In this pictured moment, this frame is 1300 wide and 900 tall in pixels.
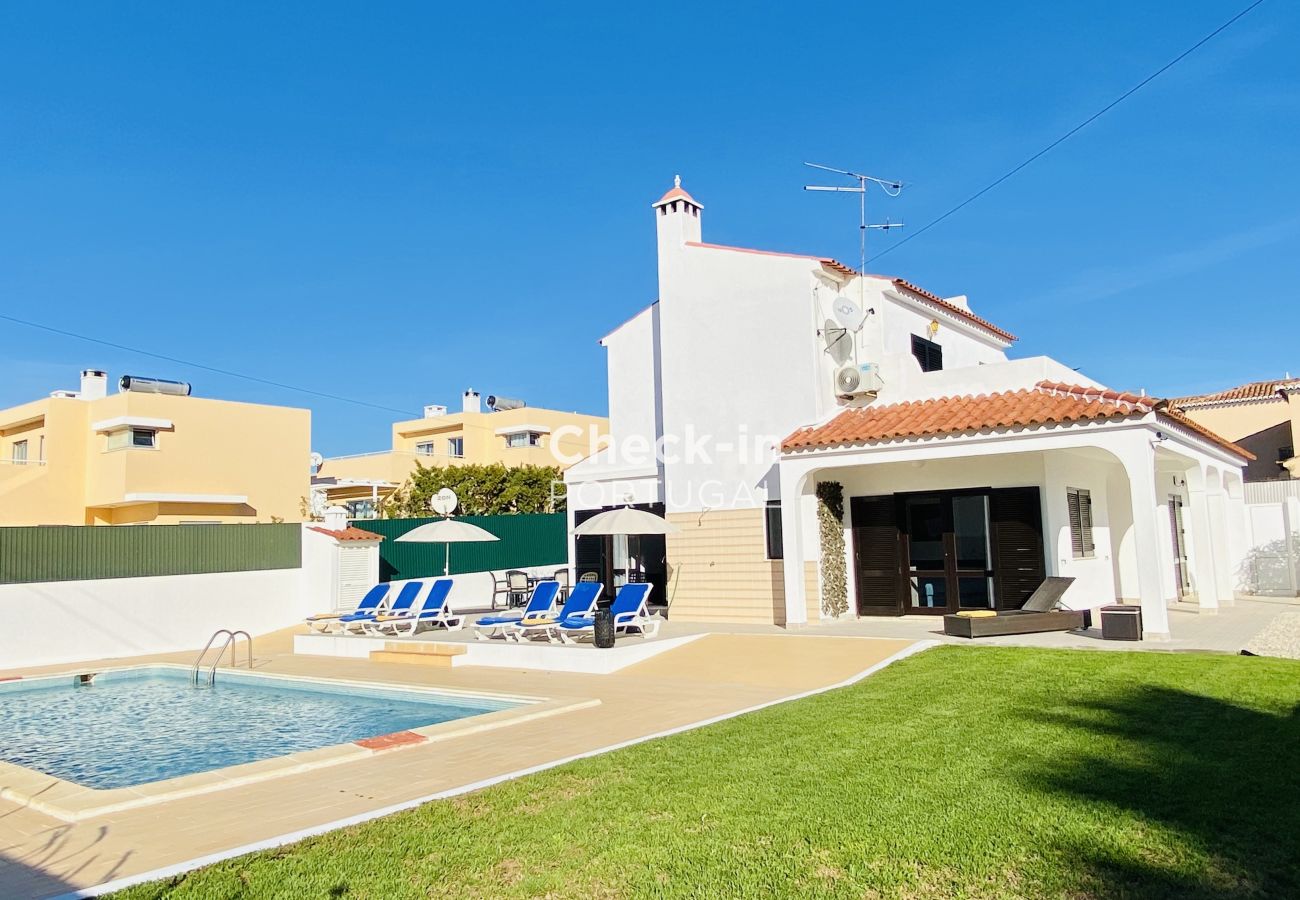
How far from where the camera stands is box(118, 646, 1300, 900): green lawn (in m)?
4.81

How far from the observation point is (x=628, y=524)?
18188mm

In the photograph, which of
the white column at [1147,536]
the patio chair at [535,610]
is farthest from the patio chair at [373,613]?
the white column at [1147,536]

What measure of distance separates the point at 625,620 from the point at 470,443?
34.7 metres

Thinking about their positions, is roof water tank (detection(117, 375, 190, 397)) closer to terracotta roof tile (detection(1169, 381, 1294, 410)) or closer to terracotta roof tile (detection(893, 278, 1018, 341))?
terracotta roof tile (detection(893, 278, 1018, 341))

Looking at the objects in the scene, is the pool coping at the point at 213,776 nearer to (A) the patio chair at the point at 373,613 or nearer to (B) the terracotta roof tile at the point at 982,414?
(B) the terracotta roof tile at the point at 982,414

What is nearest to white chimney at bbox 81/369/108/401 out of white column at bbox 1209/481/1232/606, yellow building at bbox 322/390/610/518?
yellow building at bbox 322/390/610/518

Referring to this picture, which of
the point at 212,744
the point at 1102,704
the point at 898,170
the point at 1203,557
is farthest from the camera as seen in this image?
the point at 898,170

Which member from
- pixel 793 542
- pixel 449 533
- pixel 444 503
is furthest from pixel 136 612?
pixel 793 542

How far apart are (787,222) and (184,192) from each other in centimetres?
1577

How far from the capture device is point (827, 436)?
54.7ft

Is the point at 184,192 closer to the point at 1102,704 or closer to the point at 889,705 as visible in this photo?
the point at 889,705

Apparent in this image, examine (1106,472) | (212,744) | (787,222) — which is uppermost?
(787,222)

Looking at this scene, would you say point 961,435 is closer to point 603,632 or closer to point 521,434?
point 603,632

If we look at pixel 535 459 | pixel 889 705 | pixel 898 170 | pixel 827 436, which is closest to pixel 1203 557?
pixel 827 436
